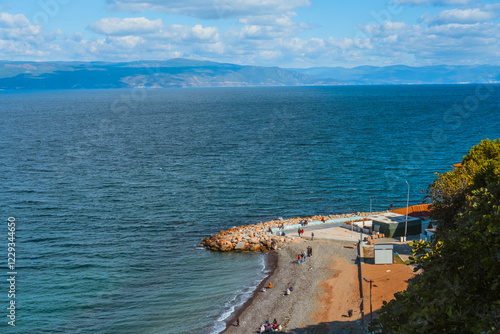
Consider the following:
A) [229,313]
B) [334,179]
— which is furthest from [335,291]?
[334,179]

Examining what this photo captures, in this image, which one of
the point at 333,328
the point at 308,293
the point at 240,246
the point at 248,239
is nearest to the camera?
the point at 333,328

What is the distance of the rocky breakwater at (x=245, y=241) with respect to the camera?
55.8 metres

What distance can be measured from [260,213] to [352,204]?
50.1 feet

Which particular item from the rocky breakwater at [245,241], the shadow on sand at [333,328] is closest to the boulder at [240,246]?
the rocky breakwater at [245,241]

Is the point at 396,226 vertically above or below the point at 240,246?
above

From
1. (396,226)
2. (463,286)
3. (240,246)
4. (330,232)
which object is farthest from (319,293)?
(463,286)

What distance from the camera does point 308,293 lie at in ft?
142

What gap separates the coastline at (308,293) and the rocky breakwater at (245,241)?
6.04 feet

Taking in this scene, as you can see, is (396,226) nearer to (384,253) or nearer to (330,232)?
(330,232)

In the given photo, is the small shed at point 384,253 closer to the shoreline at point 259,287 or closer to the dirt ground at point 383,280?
the dirt ground at point 383,280

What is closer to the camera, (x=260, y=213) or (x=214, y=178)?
(x=260, y=213)

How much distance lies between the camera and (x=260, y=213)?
6906 cm

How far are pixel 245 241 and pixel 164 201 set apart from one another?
Answer: 22.1m

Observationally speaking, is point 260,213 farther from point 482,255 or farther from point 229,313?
point 482,255
